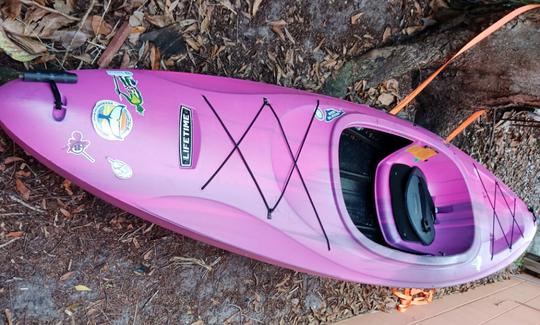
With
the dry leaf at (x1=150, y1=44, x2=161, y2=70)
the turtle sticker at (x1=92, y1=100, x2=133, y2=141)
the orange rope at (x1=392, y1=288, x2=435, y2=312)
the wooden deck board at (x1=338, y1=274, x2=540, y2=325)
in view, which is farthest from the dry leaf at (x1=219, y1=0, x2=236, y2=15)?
the orange rope at (x1=392, y1=288, x2=435, y2=312)

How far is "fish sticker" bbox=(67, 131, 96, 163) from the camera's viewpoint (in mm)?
1260

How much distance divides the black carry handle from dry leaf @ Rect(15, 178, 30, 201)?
1.31 feet

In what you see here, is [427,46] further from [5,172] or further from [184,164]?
[5,172]

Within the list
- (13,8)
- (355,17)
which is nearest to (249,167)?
(13,8)

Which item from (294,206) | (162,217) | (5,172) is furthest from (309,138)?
(5,172)

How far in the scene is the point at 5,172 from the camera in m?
1.44

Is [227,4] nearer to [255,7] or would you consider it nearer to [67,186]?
[255,7]

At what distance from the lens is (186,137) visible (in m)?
1.43

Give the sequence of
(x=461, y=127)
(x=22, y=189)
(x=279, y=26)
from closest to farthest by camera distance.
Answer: (x=22, y=189) → (x=279, y=26) → (x=461, y=127)

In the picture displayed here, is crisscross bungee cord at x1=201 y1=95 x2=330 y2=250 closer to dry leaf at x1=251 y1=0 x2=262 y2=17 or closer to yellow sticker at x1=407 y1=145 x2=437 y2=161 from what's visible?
dry leaf at x1=251 y1=0 x2=262 y2=17

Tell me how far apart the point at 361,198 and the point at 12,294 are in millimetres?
1374

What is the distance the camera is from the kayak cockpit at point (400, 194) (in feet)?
6.53

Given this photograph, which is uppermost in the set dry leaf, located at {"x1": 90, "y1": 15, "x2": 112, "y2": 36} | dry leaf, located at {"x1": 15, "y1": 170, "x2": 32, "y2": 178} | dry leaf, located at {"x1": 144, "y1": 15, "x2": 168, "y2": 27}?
dry leaf, located at {"x1": 144, "y1": 15, "x2": 168, "y2": 27}

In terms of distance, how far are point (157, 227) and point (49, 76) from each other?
71 centimetres
